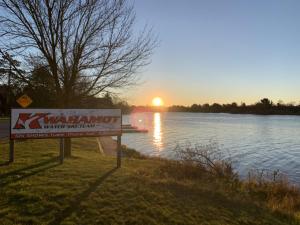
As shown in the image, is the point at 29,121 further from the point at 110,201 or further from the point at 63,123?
the point at 110,201

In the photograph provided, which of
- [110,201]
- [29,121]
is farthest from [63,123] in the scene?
[110,201]

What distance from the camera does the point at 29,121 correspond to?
10.1m

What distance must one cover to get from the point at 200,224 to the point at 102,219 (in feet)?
6.11

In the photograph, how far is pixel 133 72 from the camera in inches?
525

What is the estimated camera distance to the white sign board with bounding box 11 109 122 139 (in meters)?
10.1

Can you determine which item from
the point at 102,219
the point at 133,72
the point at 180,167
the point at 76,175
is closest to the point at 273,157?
the point at 180,167

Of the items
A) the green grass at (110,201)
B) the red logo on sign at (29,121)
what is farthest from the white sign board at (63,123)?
the green grass at (110,201)

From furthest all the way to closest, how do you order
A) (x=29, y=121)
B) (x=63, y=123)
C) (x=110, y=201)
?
(x=63, y=123)
(x=29, y=121)
(x=110, y=201)

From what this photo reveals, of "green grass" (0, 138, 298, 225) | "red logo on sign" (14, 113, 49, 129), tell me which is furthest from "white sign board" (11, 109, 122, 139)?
"green grass" (0, 138, 298, 225)

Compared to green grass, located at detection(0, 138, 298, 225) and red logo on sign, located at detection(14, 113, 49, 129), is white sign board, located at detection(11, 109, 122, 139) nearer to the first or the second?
red logo on sign, located at detection(14, 113, 49, 129)

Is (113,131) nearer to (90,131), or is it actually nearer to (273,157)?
(90,131)

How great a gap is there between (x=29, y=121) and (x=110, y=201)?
4475mm

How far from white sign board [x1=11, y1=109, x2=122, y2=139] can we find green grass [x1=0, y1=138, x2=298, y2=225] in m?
1.09

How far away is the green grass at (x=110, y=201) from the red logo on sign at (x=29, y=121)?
3.95ft
